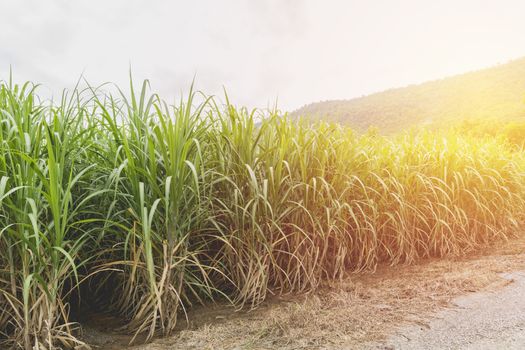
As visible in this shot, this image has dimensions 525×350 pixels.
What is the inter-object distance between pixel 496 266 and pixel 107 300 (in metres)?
2.61

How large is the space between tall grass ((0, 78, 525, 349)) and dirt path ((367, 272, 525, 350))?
2.46 ft

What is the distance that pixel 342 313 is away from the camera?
202 cm

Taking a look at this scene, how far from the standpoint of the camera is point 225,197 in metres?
2.43

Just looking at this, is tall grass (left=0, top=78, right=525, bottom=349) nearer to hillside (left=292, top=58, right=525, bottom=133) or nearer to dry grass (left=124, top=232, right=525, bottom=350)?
dry grass (left=124, top=232, right=525, bottom=350)

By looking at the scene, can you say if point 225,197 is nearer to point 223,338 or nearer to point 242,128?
point 242,128

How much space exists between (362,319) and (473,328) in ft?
1.60

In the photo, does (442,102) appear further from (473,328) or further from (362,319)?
(362,319)

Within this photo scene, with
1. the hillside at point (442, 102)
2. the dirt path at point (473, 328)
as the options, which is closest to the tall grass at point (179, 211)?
the dirt path at point (473, 328)

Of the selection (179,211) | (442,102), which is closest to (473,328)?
(179,211)

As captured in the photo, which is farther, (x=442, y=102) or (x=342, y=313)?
(x=442, y=102)

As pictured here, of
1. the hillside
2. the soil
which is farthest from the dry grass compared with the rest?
the hillside

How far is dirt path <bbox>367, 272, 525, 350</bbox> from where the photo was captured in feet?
5.67

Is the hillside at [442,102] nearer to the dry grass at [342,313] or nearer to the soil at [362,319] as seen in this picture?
the dry grass at [342,313]

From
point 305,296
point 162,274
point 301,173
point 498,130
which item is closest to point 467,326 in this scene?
point 305,296
